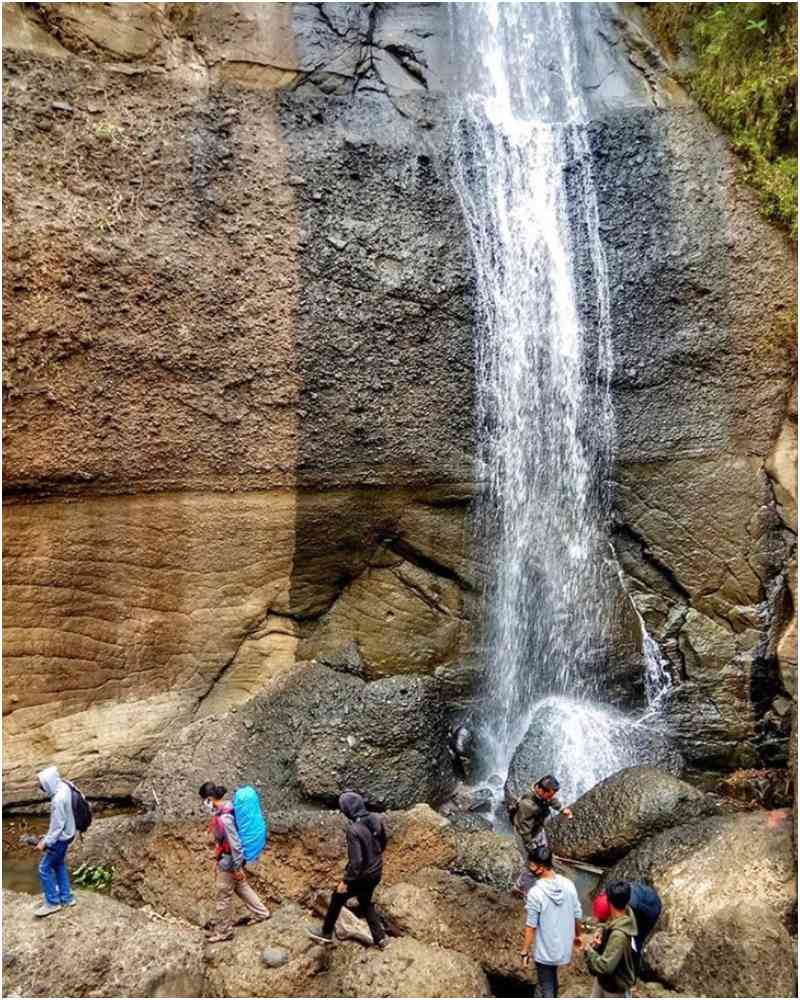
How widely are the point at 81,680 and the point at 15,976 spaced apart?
11.5ft

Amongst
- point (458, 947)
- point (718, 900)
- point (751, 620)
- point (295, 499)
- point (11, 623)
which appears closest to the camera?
point (458, 947)

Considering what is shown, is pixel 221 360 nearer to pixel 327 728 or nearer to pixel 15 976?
pixel 327 728

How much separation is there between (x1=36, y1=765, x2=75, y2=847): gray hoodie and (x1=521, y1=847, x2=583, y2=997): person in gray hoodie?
11.2 feet

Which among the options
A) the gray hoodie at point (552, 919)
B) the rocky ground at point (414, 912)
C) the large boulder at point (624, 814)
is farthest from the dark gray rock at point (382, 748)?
the gray hoodie at point (552, 919)

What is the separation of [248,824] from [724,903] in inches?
156

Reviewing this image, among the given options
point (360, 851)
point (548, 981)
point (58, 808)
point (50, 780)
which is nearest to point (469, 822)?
point (548, 981)

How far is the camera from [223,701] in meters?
8.66

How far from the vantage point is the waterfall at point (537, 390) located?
912 centimetres

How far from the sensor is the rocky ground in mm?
4969

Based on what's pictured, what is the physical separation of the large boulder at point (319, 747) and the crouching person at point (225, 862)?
76.7 inches

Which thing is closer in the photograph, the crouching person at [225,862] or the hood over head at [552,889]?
the hood over head at [552,889]

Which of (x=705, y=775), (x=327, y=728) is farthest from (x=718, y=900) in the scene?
(x=327, y=728)

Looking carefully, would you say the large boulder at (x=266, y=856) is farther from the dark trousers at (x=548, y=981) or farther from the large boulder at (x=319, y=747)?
the dark trousers at (x=548, y=981)

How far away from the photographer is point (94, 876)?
6.75 metres
